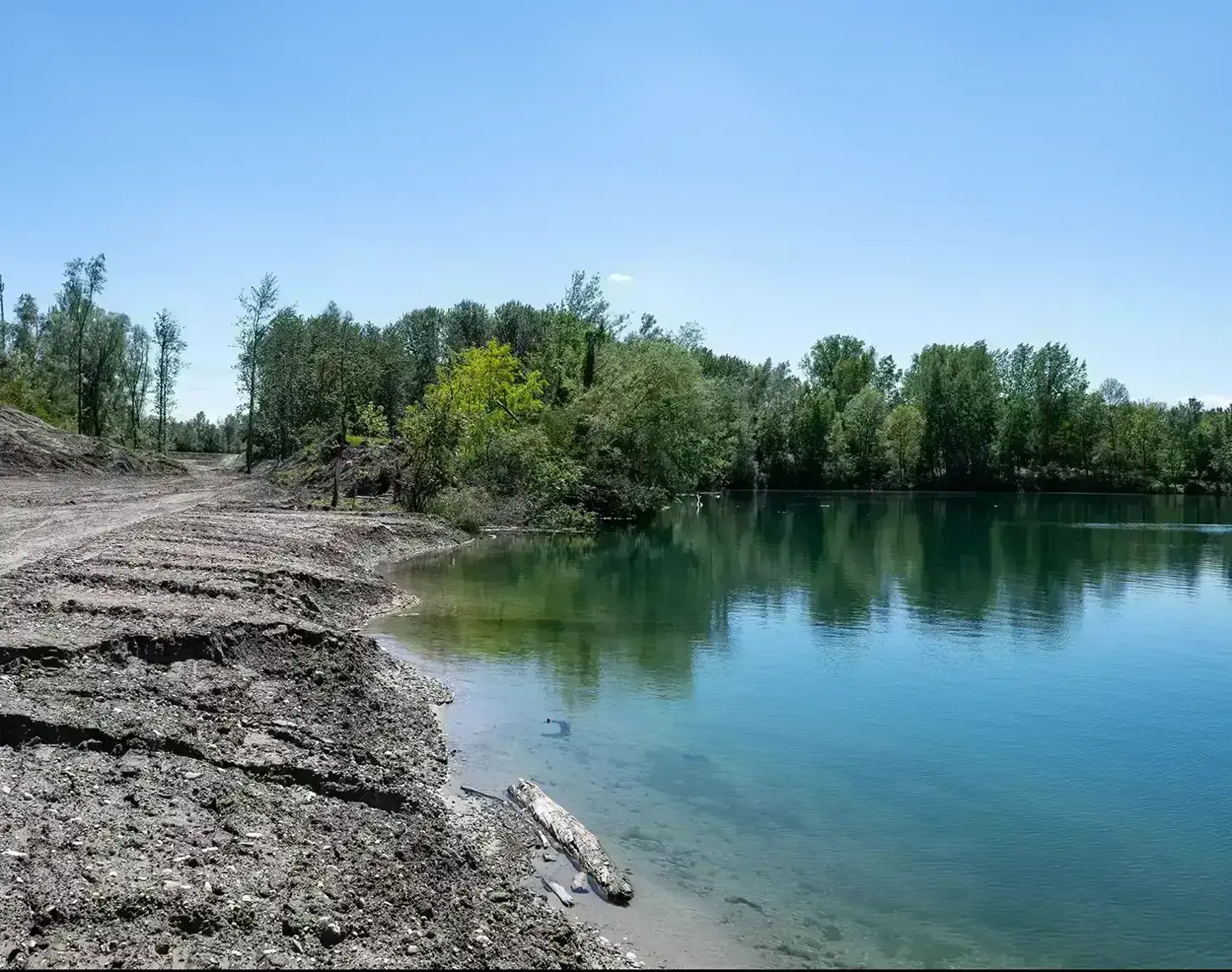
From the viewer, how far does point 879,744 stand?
631 inches

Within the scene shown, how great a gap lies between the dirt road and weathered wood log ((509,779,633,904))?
0.48 m

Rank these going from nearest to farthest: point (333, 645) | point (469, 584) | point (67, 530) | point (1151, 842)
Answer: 1. point (1151, 842)
2. point (333, 645)
3. point (67, 530)
4. point (469, 584)

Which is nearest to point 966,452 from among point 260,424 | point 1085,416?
point 1085,416

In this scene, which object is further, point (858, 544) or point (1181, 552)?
point (858, 544)

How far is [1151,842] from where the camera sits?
12.3 meters

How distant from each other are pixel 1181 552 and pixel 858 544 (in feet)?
55.4

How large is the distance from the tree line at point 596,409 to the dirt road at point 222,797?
29.8 m

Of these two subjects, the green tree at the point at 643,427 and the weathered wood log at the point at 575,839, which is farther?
the green tree at the point at 643,427

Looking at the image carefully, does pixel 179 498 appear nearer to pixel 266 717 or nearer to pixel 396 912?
pixel 266 717

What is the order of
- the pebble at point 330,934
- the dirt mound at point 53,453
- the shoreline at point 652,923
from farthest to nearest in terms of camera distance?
the dirt mound at point 53,453 → the shoreline at point 652,923 → the pebble at point 330,934

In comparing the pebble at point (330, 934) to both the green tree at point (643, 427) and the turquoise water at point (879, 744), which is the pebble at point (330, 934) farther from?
the green tree at point (643, 427)

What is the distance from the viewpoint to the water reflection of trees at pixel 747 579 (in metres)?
23.5

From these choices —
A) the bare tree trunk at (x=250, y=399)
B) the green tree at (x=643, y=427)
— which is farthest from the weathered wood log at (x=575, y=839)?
the bare tree trunk at (x=250, y=399)

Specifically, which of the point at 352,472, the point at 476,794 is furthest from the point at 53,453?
the point at 476,794
